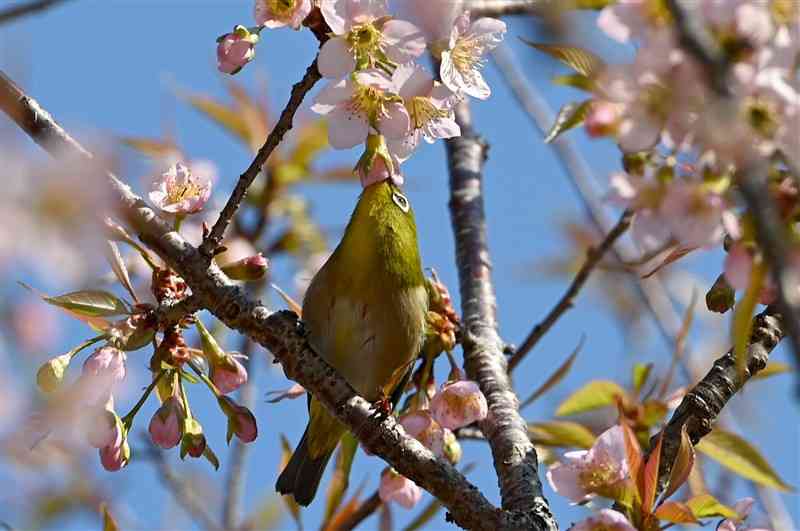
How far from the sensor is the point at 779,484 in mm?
3137

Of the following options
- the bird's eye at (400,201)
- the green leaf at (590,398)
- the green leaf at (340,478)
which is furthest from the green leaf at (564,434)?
the bird's eye at (400,201)

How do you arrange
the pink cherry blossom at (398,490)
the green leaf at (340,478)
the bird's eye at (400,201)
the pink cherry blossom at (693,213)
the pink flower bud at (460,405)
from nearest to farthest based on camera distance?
1. the pink cherry blossom at (693,213)
2. the pink flower bud at (460,405)
3. the pink cherry blossom at (398,490)
4. the green leaf at (340,478)
5. the bird's eye at (400,201)

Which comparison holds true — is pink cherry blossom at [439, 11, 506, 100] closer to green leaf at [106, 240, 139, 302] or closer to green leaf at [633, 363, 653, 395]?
green leaf at [106, 240, 139, 302]

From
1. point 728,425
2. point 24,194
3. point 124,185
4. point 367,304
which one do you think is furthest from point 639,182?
point 728,425

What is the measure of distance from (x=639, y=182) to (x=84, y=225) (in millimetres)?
859

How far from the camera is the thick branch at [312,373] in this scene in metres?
2.40

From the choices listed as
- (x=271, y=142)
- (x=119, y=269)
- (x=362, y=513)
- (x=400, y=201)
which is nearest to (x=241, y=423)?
(x=119, y=269)

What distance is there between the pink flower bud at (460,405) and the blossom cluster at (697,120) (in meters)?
1.12

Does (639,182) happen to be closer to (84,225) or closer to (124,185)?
(84,225)

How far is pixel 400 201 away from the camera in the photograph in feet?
12.5

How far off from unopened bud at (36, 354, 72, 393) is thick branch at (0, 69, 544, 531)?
34cm

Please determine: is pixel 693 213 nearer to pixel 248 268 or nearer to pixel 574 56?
pixel 574 56

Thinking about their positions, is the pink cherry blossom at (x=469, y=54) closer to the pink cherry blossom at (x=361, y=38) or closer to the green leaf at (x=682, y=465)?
the pink cherry blossom at (x=361, y=38)

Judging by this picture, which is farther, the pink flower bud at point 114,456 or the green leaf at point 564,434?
the green leaf at point 564,434
